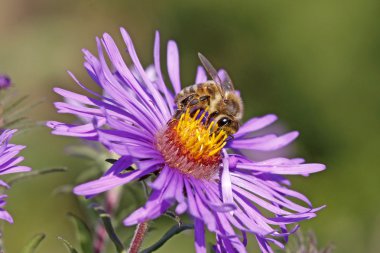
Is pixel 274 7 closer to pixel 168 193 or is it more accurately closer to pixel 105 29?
pixel 105 29

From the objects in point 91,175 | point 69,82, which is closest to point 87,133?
point 91,175

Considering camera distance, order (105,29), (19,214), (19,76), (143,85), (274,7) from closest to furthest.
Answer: (143,85) < (19,214) < (19,76) < (274,7) < (105,29)

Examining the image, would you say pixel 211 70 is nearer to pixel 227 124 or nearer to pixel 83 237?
pixel 227 124

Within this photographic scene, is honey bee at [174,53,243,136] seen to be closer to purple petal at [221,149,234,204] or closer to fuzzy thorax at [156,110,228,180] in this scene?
fuzzy thorax at [156,110,228,180]

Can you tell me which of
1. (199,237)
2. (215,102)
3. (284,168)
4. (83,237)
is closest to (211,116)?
(215,102)

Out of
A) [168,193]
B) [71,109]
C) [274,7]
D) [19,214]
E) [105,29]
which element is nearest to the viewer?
[168,193]

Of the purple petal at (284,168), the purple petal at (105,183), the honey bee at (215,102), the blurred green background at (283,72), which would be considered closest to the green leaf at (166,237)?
the purple petal at (105,183)
